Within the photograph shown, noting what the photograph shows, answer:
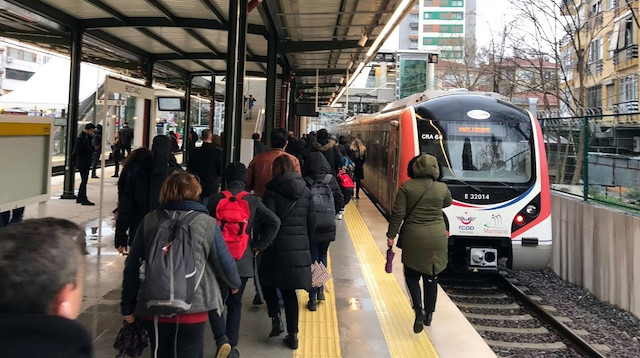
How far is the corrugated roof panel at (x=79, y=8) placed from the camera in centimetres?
979

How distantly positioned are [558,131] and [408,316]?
6.49m

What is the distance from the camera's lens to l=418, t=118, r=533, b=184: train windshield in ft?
24.7

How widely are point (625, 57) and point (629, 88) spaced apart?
160cm

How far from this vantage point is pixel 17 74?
45.2 m

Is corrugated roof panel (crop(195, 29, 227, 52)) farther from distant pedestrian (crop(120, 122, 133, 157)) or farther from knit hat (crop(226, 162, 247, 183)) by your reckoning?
knit hat (crop(226, 162, 247, 183))

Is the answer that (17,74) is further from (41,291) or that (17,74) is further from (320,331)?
(41,291)

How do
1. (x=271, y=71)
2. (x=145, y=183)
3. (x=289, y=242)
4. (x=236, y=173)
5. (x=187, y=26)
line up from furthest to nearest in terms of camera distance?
(x=271, y=71)
(x=187, y=26)
(x=145, y=183)
(x=289, y=242)
(x=236, y=173)

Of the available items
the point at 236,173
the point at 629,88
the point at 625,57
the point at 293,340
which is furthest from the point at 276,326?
the point at 625,57

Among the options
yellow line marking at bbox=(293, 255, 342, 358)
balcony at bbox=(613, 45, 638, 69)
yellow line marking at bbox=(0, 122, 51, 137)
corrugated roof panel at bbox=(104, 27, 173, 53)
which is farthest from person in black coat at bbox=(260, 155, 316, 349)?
balcony at bbox=(613, 45, 638, 69)

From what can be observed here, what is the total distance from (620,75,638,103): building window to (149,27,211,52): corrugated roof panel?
20.7 metres

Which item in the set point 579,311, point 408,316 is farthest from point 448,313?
point 579,311

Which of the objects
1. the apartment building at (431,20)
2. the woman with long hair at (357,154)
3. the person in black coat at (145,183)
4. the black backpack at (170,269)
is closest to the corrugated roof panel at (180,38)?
the woman with long hair at (357,154)

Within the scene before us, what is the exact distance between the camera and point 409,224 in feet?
15.9

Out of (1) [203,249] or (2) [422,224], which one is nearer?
(1) [203,249]
